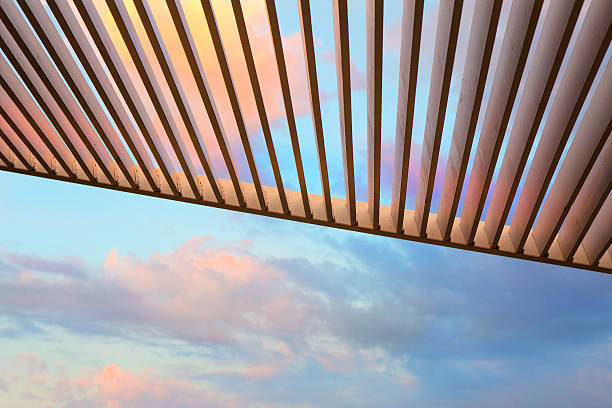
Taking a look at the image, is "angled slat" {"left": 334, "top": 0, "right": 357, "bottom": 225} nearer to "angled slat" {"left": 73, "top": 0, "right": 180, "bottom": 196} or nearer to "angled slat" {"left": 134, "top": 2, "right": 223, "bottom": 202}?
"angled slat" {"left": 134, "top": 2, "right": 223, "bottom": 202}

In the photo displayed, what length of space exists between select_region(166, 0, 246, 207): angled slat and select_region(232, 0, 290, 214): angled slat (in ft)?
1.40

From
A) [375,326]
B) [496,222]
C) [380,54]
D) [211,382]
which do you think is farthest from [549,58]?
[375,326]

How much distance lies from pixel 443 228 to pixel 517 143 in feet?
5.33

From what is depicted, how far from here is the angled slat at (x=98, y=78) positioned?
182 inches

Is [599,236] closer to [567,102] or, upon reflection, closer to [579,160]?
[579,160]

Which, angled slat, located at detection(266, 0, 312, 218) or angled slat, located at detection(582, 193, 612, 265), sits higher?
angled slat, located at detection(582, 193, 612, 265)

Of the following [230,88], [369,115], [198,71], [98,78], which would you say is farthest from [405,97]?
[98,78]

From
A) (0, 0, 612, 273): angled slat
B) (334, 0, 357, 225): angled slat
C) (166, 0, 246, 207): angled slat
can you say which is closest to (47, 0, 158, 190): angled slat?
(0, 0, 612, 273): angled slat

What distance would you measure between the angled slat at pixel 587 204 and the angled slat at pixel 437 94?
1560mm

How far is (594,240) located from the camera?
675cm

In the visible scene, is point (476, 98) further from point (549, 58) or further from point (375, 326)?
point (375, 326)

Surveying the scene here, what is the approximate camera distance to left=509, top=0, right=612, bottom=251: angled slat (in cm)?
412

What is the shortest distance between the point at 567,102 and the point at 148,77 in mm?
3452

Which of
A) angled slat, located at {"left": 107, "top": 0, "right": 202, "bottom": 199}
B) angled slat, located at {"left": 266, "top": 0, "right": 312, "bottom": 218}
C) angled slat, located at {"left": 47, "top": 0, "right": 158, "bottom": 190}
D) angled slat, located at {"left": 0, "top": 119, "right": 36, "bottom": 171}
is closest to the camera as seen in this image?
angled slat, located at {"left": 266, "top": 0, "right": 312, "bottom": 218}
